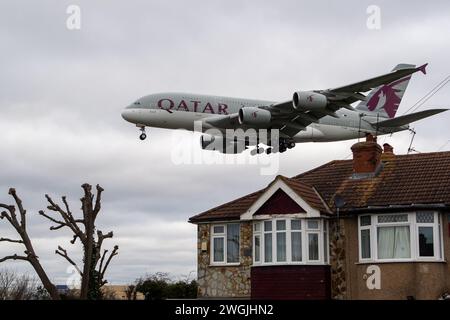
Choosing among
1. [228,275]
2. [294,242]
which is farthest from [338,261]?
[228,275]

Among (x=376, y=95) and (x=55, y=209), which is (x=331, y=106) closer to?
(x=376, y=95)

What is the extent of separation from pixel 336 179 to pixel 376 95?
87.7ft

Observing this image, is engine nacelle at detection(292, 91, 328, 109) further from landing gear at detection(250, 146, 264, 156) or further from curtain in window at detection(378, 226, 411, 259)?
curtain in window at detection(378, 226, 411, 259)

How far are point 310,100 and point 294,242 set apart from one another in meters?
13.8

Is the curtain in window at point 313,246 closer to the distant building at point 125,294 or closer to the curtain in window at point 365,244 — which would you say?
the curtain in window at point 365,244

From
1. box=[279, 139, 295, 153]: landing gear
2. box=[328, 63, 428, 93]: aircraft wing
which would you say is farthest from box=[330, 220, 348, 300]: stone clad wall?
box=[279, 139, 295, 153]: landing gear

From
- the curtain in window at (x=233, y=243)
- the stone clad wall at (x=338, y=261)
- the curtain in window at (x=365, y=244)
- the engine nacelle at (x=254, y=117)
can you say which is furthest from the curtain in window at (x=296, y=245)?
the engine nacelle at (x=254, y=117)

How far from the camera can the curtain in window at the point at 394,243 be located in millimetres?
26250

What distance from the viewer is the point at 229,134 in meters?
45.2

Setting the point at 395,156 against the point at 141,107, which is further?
the point at 141,107

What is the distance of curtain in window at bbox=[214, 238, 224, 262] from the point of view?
1182 inches

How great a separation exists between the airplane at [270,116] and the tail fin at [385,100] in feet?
11.7

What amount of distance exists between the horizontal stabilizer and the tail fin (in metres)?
7.37

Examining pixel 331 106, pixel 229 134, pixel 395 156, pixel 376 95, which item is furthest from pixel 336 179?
pixel 376 95
